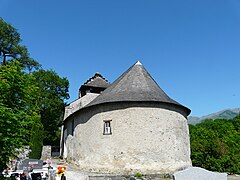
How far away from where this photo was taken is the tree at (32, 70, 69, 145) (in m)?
33.9

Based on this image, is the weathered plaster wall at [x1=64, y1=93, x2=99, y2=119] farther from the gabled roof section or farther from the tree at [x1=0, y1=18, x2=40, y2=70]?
the tree at [x1=0, y1=18, x2=40, y2=70]

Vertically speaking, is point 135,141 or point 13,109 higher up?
point 13,109

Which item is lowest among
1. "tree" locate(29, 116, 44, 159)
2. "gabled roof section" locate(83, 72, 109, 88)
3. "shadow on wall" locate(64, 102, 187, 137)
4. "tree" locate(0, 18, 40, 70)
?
"tree" locate(29, 116, 44, 159)

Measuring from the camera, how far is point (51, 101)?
110 ft

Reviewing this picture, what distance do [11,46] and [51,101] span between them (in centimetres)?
914

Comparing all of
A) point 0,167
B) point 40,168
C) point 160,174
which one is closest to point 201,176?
point 160,174

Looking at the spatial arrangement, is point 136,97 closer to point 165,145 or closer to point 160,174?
point 165,145

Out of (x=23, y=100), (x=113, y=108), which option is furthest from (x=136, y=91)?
(x=23, y=100)

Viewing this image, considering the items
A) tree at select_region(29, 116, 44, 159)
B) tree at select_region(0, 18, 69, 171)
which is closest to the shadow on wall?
tree at select_region(0, 18, 69, 171)

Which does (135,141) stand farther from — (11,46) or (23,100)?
(11,46)

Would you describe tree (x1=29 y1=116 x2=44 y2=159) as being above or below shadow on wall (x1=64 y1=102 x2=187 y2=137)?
below

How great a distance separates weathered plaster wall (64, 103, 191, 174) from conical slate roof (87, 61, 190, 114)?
44 centimetres

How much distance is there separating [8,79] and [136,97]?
8.18 meters

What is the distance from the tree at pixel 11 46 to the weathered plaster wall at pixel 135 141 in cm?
2008
